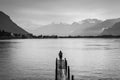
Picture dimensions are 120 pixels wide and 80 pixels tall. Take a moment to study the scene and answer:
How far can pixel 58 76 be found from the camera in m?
31.8

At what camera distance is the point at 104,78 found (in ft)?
139

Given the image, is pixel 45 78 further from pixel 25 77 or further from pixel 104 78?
pixel 104 78

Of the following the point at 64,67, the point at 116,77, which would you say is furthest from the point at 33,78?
the point at 116,77

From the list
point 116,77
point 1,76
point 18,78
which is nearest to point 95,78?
point 116,77

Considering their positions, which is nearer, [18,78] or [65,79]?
[65,79]

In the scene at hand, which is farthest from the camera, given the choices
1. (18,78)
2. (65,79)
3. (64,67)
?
(18,78)

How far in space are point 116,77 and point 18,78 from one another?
2068 cm

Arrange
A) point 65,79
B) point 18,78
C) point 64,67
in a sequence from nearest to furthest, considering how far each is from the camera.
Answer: point 65,79
point 64,67
point 18,78

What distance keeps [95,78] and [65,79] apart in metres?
13.8

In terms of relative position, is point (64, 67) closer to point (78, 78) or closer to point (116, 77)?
point (78, 78)

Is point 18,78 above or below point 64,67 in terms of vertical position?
below

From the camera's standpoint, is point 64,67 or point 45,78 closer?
point 64,67

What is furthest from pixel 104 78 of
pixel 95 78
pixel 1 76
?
pixel 1 76

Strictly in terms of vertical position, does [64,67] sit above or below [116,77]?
above
